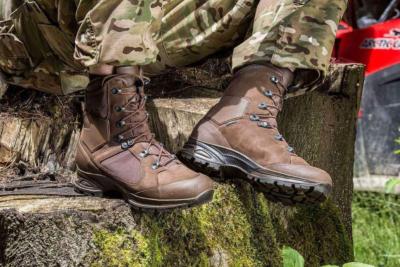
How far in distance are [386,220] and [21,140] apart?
199 cm

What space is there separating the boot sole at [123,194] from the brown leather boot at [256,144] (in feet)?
0.69

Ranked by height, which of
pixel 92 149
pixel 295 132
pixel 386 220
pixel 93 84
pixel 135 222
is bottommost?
pixel 386 220

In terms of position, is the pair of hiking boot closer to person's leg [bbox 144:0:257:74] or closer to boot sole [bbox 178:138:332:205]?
→ boot sole [bbox 178:138:332:205]

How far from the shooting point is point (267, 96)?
6.06ft

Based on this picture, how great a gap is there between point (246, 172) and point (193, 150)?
139 mm

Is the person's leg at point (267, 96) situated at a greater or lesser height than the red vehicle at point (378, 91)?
greater

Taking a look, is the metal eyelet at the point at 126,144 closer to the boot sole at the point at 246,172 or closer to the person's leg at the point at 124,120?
the person's leg at the point at 124,120

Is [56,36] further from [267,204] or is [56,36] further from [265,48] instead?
[267,204]

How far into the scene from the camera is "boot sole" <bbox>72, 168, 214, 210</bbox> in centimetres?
155

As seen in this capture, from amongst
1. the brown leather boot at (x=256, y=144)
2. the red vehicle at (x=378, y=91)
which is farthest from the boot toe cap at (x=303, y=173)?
the red vehicle at (x=378, y=91)

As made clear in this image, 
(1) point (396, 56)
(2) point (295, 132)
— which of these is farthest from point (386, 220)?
(2) point (295, 132)

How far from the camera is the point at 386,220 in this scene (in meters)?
3.49

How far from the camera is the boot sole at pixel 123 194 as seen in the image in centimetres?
155

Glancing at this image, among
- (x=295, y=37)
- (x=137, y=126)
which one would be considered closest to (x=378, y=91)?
(x=295, y=37)
